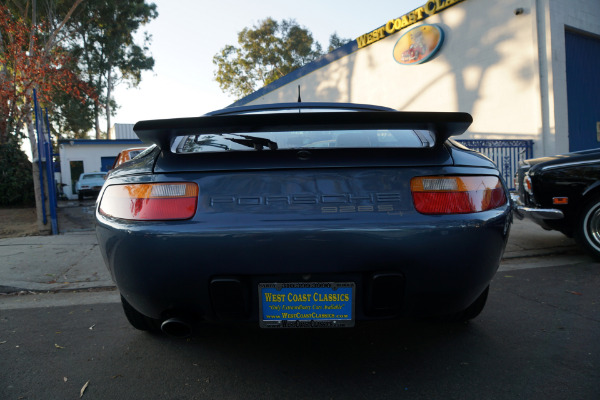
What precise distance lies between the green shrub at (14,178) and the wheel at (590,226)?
14869 millimetres

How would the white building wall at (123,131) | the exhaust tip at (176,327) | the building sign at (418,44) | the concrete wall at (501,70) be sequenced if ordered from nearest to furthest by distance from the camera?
the exhaust tip at (176,327), the concrete wall at (501,70), the building sign at (418,44), the white building wall at (123,131)

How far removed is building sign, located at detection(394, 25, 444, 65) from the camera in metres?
11.5

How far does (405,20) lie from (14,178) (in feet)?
42.9

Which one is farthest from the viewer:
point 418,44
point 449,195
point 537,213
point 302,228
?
point 418,44

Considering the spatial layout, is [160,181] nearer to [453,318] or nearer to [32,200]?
[453,318]

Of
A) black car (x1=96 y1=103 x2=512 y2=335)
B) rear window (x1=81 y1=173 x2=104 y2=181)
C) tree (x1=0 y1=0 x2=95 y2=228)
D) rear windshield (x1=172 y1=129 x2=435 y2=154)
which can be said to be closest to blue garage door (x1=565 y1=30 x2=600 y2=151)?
rear windshield (x1=172 y1=129 x2=435 y2=154)

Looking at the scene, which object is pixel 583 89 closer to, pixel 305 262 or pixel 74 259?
pixel 305 262

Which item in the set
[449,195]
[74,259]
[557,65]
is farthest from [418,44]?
[449,195]

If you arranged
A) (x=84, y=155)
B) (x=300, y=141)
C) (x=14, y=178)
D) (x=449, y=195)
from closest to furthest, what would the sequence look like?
(x=449, y=195) → (x=300, y=141) → (x=14, y=178) → (x=84, y=155)

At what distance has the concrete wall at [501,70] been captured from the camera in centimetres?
920

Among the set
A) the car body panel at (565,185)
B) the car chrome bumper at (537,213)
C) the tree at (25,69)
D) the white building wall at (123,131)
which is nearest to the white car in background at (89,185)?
the tree at (25,69)

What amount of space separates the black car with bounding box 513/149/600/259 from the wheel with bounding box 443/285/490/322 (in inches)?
96.3

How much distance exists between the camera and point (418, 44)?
1212cm

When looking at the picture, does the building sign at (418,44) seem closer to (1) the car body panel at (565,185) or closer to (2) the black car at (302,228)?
(1) the car body panel at (565,185)
